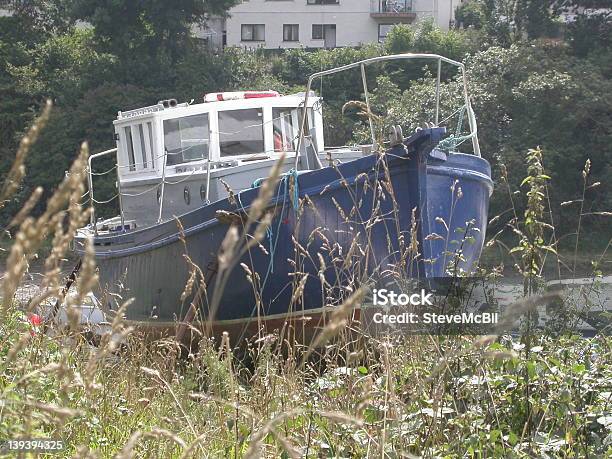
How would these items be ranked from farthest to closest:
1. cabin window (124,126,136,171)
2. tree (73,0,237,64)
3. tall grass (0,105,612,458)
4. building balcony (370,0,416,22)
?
building balcony (370,0,416,22) → tree (73,0,237,64) → cabin window (124,126,136,171) → tall grass (0,105,612,458)

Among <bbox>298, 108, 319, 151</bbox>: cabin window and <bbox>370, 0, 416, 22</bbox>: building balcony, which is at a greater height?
<bbox>370, 0, 416, 22</bbox>: building balcony

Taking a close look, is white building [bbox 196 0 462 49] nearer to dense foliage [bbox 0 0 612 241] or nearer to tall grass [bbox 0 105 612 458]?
dense foliage [bbox 0 0 612 241]

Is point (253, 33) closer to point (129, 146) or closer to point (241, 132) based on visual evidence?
point (129, 146)

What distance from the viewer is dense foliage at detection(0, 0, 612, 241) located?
78.3 feet

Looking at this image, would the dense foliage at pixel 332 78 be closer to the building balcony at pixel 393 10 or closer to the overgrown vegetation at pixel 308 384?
the building balcony at pixel 393 10

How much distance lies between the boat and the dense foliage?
1207 cm

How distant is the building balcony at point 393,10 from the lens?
40.9m

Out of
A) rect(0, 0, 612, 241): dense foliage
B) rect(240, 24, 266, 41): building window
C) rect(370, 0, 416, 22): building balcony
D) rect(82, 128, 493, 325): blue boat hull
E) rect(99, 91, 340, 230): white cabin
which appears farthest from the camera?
rect(240, 24, 266, 41): building window

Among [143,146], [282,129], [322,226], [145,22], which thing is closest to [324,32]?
[145,22]

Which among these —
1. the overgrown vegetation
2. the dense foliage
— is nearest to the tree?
the dense foliage

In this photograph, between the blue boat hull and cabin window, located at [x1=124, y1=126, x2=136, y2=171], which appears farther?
cabin window, located at [x1=124, y1=126, x2=136, y2=171]

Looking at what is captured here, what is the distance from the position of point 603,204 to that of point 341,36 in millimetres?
20406

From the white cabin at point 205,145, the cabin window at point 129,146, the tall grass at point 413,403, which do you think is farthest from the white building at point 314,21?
Answer: the tall grass at point 413,403

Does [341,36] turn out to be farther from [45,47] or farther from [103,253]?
[103,253]
